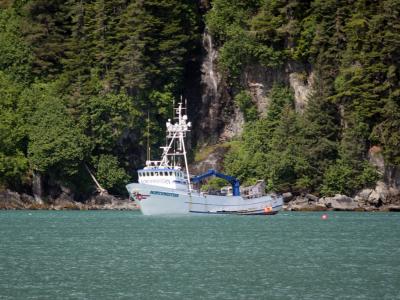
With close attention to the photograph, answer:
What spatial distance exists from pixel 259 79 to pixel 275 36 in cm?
509

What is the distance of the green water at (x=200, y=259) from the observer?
46.9 metres

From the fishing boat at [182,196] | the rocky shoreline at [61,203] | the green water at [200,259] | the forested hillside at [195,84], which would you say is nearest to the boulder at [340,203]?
the forested hillside at [195,84]

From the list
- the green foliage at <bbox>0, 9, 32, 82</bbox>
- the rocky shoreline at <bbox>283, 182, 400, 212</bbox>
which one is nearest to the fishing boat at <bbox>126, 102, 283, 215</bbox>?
the rocky shoreline at <bbox>283, 182, 400, 212</bbox>

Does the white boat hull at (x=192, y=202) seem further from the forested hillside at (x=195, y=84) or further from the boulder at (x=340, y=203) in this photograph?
Result: the forested hillside at (x=195, y=84)

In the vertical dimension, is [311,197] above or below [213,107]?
below

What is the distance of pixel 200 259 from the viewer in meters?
57.9

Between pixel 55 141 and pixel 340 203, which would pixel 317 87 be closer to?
pixel 340 203

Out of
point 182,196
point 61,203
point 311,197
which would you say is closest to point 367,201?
point 311,197

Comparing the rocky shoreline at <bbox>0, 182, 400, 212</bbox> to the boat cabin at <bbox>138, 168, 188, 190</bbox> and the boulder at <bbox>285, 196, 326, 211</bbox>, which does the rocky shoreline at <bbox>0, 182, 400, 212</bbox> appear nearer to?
the boulder at <bbox>285, 196, 326, 211</bbox>

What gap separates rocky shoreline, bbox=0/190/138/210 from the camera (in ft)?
368

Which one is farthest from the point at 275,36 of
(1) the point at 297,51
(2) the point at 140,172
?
(2) the point at 140,172

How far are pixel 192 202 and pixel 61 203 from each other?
20.5 meters

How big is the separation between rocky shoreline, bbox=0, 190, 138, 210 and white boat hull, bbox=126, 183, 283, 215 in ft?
49.9

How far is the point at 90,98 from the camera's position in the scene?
116m
